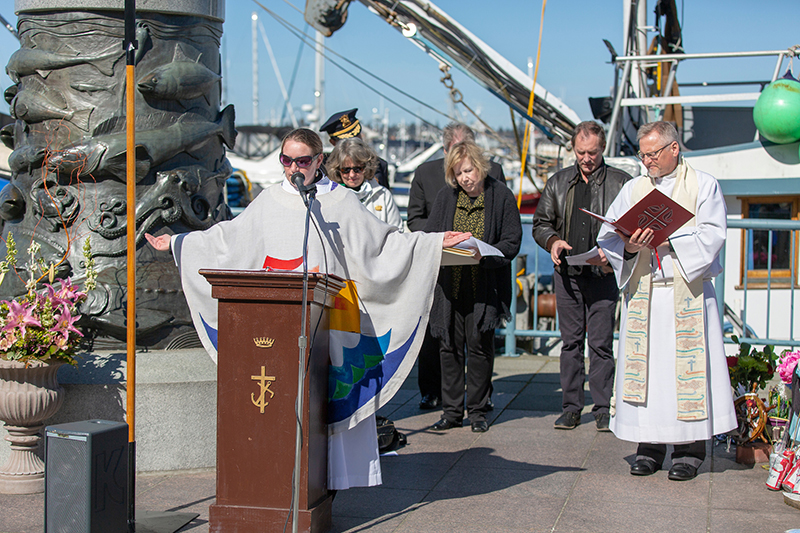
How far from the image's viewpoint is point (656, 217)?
15.3ft

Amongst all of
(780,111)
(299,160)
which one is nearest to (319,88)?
(780,111)

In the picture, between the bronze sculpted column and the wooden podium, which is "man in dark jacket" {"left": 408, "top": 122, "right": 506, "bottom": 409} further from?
the wooden podium

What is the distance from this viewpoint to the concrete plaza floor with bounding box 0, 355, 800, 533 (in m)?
4.14

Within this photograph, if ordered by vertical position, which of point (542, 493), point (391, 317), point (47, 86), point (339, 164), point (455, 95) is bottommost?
point (542, 493)

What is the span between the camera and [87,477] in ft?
11.7

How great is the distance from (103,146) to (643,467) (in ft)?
12.8

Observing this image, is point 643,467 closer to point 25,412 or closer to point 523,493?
point 523,493

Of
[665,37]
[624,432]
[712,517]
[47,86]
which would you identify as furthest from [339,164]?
[665,37]

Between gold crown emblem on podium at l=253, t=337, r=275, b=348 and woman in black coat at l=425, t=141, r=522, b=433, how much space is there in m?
2.48

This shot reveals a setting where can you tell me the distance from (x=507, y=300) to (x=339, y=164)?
1542mm

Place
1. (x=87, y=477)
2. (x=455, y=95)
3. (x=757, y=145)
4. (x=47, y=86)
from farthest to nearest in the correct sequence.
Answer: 1. (x=455, y=95)
2. (x=757, y=145)
3. (x=47, y=86)
4. (x=87, y=477)

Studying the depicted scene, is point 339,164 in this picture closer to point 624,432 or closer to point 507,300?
point 507,300

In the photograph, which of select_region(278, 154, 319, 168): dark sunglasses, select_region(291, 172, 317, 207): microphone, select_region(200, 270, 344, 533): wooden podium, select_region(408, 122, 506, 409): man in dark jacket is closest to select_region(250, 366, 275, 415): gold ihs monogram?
select_region(200, 270, 344, 533): wooden podium

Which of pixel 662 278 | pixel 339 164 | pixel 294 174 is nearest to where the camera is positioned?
pixel 294 174
